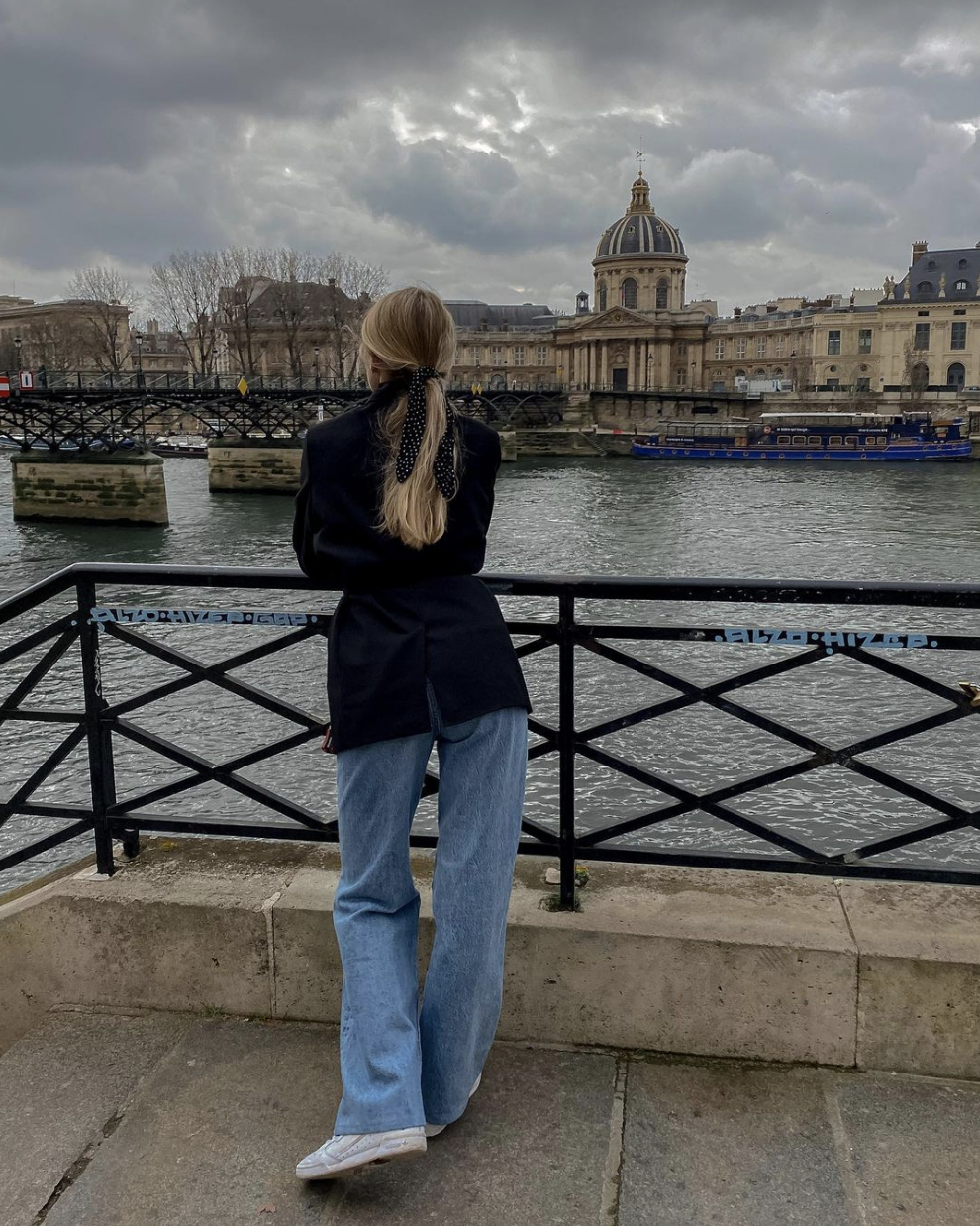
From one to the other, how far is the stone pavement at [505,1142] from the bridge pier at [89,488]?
34653mm

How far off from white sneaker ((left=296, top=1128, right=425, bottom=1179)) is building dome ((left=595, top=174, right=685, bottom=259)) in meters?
130

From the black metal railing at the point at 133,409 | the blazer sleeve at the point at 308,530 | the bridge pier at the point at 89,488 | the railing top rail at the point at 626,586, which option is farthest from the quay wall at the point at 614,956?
the black metal railing at the point at 133,409

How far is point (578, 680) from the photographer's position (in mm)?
13523

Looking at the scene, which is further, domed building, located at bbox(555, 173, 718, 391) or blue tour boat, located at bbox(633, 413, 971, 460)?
domed building, located at bbox(555, 173, 718, 391)

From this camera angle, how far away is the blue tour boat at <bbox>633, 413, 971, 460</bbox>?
61.0 meters

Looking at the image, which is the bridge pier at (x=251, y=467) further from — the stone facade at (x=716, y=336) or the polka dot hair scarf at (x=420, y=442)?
the stone facade at (x=716, y=336)

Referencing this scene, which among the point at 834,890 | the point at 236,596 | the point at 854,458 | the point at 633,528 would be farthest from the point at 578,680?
the point at 854,458

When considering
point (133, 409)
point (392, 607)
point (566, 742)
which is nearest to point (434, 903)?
point (392, 607)

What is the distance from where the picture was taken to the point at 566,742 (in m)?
2.87

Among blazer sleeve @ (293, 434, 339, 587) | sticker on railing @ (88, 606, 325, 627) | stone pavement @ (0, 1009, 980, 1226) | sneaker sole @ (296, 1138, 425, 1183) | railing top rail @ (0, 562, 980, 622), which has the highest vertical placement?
blazer sleeve @ (293, 434, 339, 587)

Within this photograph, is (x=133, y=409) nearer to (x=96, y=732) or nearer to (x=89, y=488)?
(x=89, y=488)

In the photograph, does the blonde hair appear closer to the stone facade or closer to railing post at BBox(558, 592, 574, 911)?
railing post at BBox(558, 592, 574, 911)

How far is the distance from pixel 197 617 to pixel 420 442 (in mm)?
1108

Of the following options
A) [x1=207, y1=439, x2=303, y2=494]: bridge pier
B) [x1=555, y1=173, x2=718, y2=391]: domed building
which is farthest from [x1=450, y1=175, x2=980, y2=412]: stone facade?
[x1=207, y1=439, x2=303, y2=494]: bridge pier
